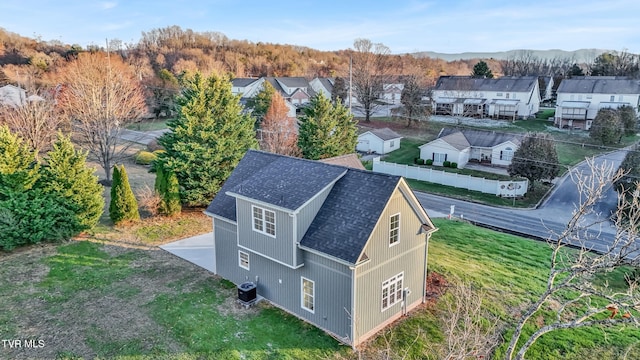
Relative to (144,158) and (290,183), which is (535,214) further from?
(144,158)

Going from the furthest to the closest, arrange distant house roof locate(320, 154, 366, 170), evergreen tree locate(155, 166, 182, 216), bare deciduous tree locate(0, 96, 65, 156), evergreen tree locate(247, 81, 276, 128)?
evergreen tree locate(247, 81, 276, 128) → bare deciduous tree locate(0, 96, 65, 156) → evergreen tree locate(155, 166, 182, 216) → distant house roof locate(320, 154, 366, 170)

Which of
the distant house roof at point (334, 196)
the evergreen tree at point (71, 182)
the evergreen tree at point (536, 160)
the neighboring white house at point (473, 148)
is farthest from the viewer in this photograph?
the neighboring white house at point (473, 148)

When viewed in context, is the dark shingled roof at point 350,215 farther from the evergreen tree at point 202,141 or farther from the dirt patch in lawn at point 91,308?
the evergreen tree at point 202,141

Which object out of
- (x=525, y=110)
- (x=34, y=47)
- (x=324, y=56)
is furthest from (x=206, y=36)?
(x=525, y=110)

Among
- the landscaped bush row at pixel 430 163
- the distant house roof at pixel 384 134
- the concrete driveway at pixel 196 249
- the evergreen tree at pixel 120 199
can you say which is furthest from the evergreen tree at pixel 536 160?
the evergreen tree at pixel 120 199

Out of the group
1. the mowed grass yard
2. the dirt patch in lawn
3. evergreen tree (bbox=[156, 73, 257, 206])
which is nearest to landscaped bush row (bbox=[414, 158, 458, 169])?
the mowed grass yard

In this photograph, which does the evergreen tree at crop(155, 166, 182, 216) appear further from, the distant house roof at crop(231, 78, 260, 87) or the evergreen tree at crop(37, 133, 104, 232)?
the distant house roof at crop(231, 78, 260, 87)

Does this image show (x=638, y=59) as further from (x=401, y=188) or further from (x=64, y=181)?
(x=64, y=181)
